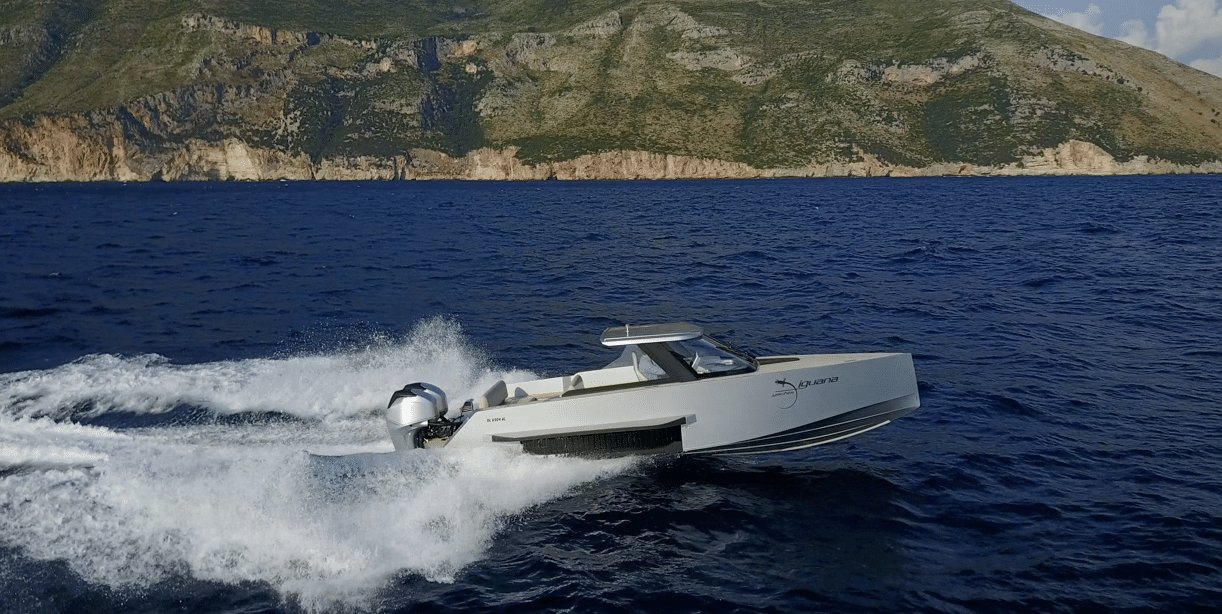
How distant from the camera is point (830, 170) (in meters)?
159

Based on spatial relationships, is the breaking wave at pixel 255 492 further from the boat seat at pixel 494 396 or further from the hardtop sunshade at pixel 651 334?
the hardtop sunshade at pixel 651 334

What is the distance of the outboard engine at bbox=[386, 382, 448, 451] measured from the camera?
13094 millimetres

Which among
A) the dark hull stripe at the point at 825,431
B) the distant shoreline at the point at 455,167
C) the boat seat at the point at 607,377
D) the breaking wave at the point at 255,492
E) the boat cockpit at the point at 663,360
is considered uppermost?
the distant shoreline at the point at 455,167

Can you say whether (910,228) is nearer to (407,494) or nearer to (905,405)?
(905,405)

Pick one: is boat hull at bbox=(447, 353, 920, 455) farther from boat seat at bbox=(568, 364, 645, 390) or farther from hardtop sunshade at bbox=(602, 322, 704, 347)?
boat seat at bbox=(568, 364, 645, 390)

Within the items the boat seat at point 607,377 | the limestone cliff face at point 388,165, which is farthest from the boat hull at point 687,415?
the limestone cliff face at point 388,165

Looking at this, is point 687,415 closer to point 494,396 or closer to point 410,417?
point 494,396

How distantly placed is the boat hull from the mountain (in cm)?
15262

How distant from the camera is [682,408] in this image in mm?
12750

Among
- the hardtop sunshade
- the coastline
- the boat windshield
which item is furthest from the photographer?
the coastline

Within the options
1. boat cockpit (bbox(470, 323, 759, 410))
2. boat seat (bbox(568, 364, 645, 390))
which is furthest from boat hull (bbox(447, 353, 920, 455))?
boat seat (bbox(568, 364, 645, 390))

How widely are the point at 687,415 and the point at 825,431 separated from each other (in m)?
2.38

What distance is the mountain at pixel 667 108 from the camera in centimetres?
16288

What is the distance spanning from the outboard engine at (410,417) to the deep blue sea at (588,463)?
26.6 inches
